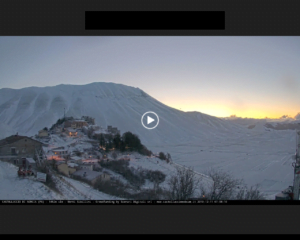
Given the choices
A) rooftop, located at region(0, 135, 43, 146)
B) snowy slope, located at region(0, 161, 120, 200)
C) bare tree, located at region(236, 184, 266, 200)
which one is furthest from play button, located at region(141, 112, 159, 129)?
rooftop, located at region(0, 135, 43, 146)

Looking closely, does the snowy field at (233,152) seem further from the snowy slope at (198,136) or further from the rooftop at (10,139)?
the rooftop at (10,139)

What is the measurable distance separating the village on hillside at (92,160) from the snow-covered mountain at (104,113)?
20.5 inches

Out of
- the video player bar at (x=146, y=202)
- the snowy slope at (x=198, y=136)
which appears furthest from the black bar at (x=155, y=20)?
the snowy slope at (x=198, y=136)

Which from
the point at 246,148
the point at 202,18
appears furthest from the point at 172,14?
the point at 246,148

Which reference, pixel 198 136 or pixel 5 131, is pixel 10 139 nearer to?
pixel 5 131

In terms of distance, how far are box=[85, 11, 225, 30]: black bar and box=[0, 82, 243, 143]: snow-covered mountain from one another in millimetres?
1864

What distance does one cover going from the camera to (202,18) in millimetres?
1922

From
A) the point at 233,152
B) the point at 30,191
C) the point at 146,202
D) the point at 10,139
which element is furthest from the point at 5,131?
the point at 233,152

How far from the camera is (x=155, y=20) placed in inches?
77.5

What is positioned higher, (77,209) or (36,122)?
(36,122)

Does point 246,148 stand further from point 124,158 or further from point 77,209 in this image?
point 77,209

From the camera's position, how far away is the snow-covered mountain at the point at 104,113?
4.18 metres

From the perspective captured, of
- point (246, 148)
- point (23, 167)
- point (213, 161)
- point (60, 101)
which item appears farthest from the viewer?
point (60, 101)

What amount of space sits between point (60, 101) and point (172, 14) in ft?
48.5
